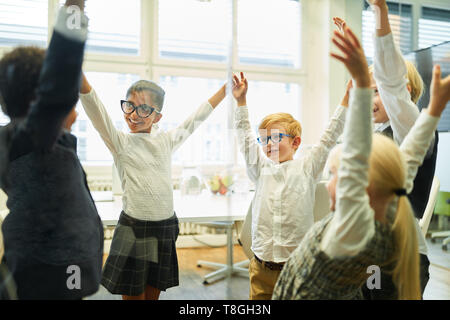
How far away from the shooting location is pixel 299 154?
1.07 meters

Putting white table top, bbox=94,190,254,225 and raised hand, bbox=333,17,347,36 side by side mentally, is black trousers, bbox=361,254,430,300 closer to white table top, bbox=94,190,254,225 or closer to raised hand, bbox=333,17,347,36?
white table top, bbox=94,190,254,225

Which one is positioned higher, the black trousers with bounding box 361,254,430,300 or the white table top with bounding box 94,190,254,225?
the white table top with bounding box 94,190,254,225

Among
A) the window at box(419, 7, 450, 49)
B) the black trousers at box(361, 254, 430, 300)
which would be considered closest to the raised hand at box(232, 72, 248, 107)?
the black trousers at box(361, 254, 430, 300)

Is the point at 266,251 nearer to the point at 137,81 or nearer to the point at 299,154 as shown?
the point at 299,154

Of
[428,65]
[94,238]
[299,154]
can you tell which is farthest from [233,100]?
[428,65]

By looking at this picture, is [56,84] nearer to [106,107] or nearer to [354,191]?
[106,107]

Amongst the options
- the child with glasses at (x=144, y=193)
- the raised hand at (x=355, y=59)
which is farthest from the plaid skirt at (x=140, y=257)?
the raised hand at (x=355, y=59)

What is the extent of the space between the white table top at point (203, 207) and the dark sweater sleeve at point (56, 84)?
328 millimetres

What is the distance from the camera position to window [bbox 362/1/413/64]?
915 millimetres

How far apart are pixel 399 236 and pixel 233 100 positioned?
55 cm

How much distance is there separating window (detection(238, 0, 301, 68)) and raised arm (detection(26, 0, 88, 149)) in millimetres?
461

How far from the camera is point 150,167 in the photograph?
95 centimetres

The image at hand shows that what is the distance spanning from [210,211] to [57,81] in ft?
2.15
